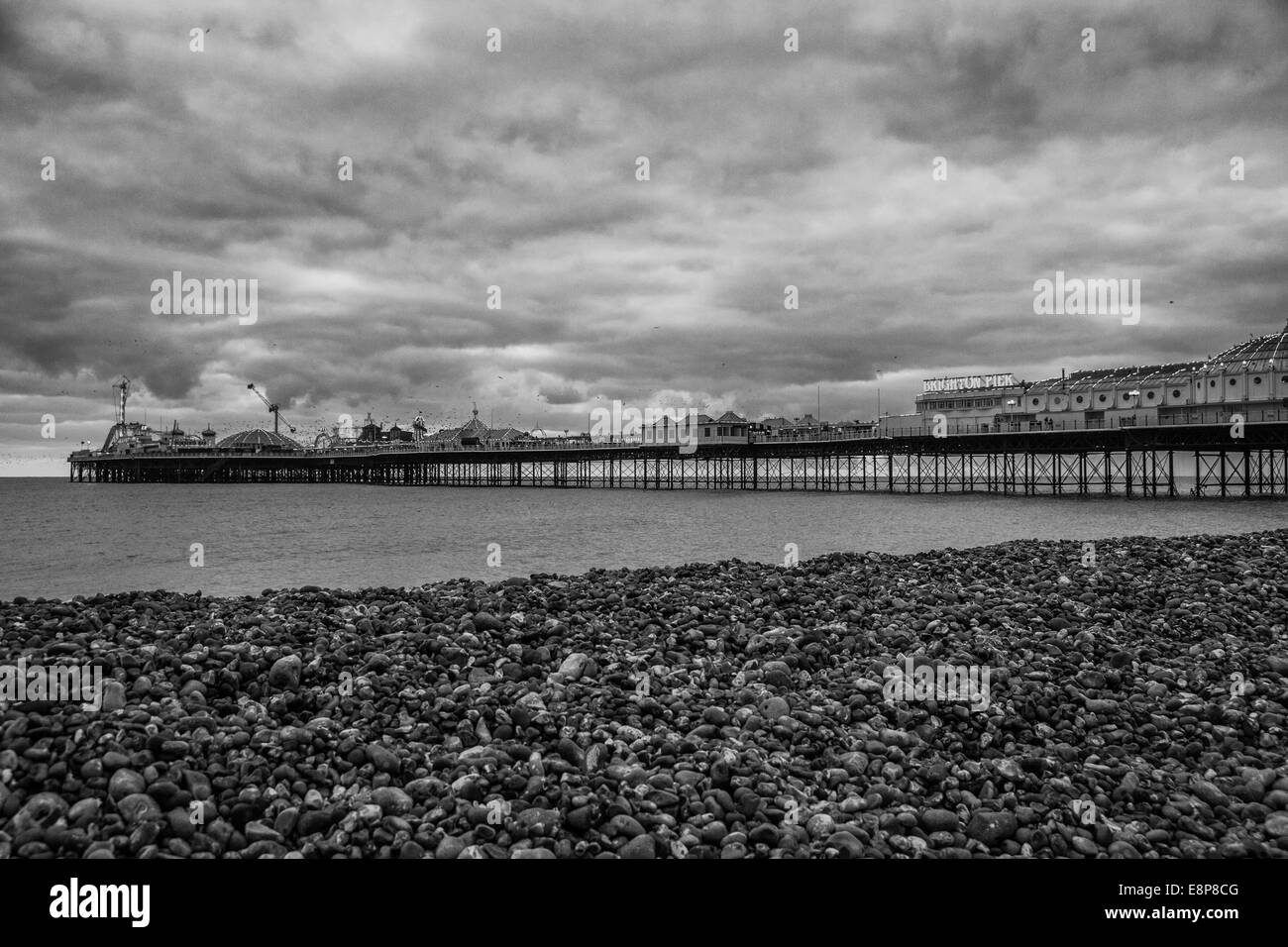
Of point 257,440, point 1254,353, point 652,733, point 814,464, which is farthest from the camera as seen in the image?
point 257,440

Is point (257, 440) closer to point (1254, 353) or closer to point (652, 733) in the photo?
point (1254, 353)

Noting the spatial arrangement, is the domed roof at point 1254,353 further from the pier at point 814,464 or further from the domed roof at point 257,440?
the domed roof at point 257,440

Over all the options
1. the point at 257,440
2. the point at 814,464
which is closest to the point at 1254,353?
the point at 814,464

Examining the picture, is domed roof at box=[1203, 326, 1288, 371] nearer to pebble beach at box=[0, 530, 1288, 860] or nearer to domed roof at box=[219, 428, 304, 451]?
pebble beach at box=[0, 530, 1288, 860]

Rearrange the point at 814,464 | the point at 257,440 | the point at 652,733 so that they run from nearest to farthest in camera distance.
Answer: the point at 652,733
the point at 814,464
the point at 257,440

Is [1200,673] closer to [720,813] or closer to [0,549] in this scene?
[720,813]

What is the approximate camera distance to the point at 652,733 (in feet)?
20.7

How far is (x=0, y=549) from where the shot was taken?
115 feet

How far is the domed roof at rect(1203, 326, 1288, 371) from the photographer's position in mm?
62975

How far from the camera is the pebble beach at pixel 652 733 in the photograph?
16.2 ft

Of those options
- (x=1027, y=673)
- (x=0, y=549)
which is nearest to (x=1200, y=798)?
(x=1027, y=673)

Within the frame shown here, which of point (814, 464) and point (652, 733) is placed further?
point (814, 464)

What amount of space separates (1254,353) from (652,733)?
256 ft

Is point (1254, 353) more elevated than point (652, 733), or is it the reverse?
point (1254, 353)
